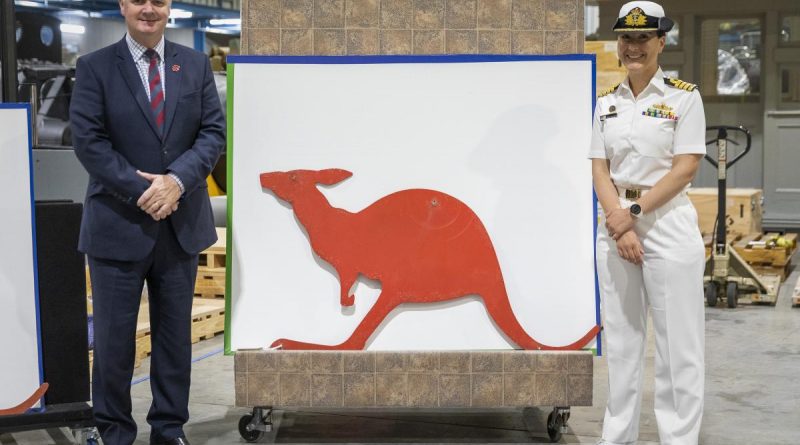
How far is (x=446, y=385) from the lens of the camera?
4.13 meters

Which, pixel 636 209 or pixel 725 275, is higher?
pixel 636 209

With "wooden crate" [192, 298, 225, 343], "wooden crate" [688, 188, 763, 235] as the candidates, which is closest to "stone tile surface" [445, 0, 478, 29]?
"wooden crate" [192, 298, 225, 343]

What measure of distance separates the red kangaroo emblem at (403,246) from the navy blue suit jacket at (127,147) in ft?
1.43

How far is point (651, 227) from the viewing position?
369 cm

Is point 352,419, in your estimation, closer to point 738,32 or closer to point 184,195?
point 184,195

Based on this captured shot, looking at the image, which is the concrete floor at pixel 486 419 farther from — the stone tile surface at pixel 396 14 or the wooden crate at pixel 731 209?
the wooden crate at pixel 731 209

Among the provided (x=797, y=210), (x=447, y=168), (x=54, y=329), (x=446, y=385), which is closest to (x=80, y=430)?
(x=54, y=329)

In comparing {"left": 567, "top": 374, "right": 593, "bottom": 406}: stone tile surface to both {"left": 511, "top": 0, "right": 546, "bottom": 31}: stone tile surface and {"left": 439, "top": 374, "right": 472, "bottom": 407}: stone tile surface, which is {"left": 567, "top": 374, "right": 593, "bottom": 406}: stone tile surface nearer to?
{"left": 439, "top": 374, "right": 472, "bottom": 407}: stone tile surface

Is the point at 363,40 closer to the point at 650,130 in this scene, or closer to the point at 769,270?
the point at 650,130

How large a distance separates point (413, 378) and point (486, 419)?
2.25ft

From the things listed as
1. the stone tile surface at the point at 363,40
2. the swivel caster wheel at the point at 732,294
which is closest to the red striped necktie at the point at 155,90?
the stone tile surface at the point at 363,40

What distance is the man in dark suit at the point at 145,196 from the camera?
3.71 m

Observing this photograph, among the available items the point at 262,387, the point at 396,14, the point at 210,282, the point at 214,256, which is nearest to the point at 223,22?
the point at 214,256

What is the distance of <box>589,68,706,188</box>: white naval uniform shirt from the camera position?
3637 millimetres
